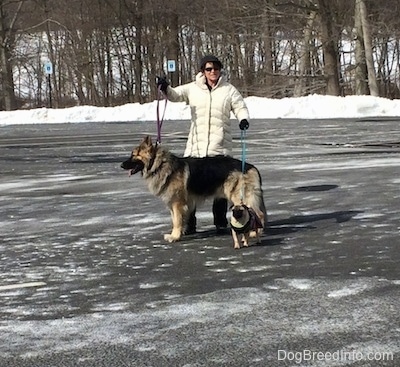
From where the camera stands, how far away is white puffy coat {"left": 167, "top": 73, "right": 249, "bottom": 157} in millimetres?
8266

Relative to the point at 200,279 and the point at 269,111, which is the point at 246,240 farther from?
the point at 269,111

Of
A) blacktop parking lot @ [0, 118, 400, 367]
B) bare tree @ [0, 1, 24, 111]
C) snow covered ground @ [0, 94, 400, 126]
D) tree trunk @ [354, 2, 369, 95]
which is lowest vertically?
blacktop parking lot @ [0, 118, 400, 367]

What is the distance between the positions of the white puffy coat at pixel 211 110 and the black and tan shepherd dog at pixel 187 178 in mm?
374

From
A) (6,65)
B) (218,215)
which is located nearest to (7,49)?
(6,65)

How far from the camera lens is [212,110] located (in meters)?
8.27

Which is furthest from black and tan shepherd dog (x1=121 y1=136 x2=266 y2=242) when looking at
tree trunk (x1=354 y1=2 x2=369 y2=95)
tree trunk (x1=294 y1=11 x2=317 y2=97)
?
tree trunk (x1=294 y1=11 x2=317 y2=97)

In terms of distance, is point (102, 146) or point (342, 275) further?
point (102, 146)

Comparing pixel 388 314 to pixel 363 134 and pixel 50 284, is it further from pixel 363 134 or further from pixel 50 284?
pixel 363 134

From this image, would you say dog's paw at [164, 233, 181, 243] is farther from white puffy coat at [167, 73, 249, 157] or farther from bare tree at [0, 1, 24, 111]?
bare tree at [0, 1, 24, 111]

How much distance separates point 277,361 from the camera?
4.38 m

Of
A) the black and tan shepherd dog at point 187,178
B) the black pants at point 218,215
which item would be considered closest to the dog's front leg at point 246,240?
the black and tan shepherd dog at point 187,178

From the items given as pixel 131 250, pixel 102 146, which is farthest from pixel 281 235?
pixel 102 146

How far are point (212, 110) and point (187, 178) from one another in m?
0.82

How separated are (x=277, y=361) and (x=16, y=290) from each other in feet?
8.63
